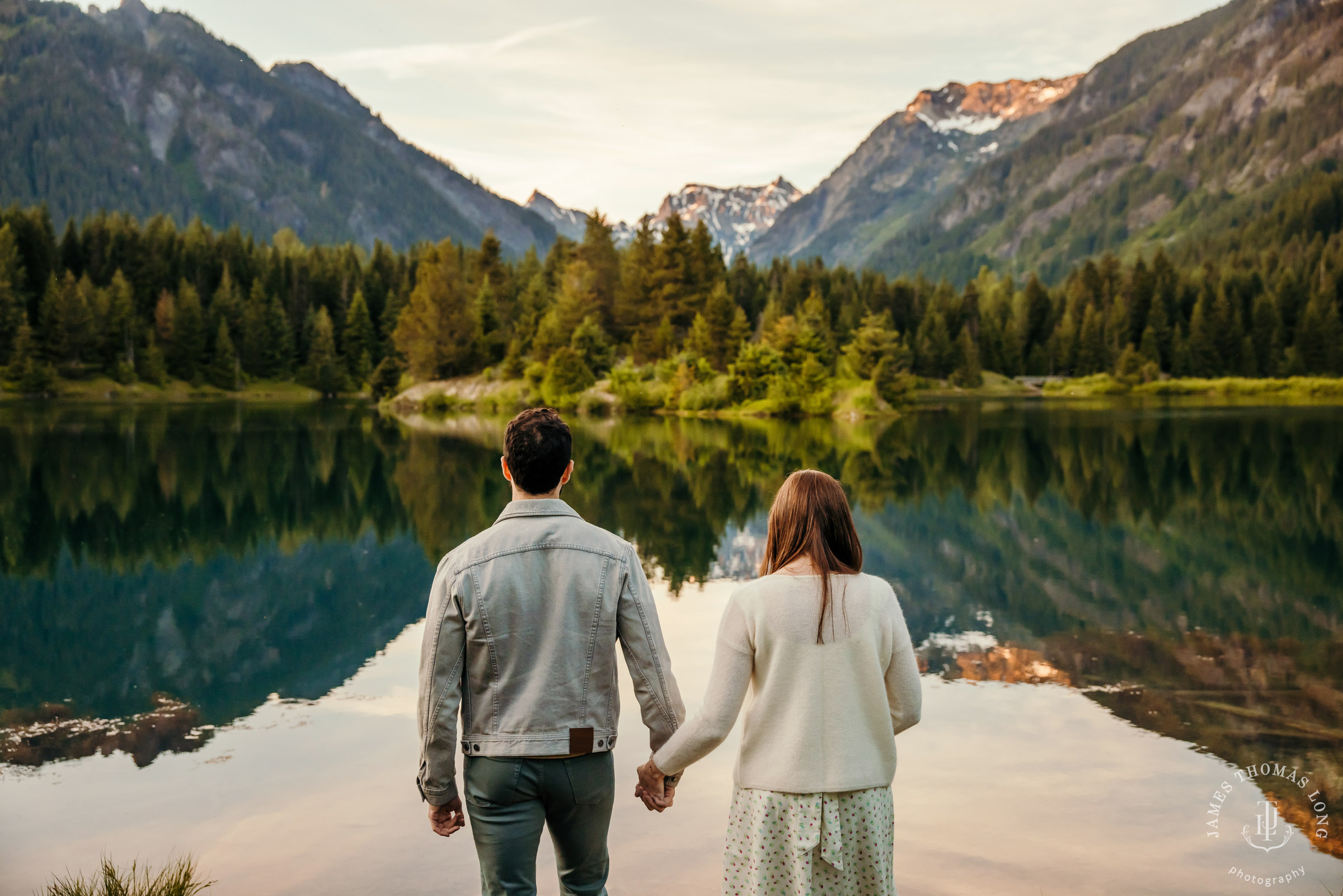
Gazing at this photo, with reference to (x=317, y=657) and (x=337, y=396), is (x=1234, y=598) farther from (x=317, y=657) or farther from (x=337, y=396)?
(x=337, y=396)

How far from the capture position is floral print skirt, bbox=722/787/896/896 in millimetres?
3646

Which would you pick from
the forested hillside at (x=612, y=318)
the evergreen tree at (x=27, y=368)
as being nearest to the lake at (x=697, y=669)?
the forested hillside at (x=612, y=318)

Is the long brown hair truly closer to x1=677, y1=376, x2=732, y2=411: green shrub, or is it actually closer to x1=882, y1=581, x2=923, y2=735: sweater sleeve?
x1=882, y1=581, x2=923, y2=735: sweater sleeve

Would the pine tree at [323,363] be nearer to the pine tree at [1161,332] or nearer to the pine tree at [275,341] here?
the pine tree at [275,341]

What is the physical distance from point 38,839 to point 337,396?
352 ft

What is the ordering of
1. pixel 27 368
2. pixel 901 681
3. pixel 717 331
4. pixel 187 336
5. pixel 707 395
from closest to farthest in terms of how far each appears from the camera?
pixel 901 681, pixel 707 395, pixel 717 331, pixel 27 368, pixel 187 336

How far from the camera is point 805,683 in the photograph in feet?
12.0

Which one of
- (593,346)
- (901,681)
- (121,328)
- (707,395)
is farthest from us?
(121,328)

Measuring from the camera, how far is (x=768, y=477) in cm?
2786

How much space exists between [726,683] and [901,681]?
0.67 metres

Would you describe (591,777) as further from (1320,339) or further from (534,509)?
(1320,339)

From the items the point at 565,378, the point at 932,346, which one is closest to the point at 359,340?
the point at 565,378

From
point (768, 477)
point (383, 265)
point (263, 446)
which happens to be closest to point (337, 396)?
point (383, 265)

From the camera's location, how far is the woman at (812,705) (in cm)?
361
